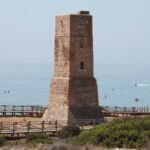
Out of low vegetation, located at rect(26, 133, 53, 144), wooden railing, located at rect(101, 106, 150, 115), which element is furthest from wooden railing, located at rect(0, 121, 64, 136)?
wooden railing, located at rect(101, 106, 150, 115)

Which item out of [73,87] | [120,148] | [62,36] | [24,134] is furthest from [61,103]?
[120,148]

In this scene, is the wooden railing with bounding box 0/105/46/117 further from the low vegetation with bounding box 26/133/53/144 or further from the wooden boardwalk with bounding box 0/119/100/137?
the low vegetation with bounding box 26/133/53/144

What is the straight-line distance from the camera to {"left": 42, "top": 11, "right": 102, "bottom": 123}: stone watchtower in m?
48.1

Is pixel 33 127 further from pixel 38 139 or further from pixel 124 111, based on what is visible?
pixel 124 111

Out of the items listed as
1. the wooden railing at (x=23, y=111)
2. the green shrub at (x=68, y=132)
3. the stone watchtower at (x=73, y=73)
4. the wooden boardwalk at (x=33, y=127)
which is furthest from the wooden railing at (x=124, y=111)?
the green shrub at (x=68, y=132)

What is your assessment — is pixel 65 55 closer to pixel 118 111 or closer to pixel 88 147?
pixel 118 111

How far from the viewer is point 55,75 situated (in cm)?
4903

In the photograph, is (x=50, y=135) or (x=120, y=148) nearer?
(x=120, y=148)

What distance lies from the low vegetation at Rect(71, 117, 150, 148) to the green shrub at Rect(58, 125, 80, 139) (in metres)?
5.24

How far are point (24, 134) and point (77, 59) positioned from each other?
982 centimetres

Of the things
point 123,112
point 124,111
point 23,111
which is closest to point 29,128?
point 23,111

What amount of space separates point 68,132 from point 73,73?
904 centimetres

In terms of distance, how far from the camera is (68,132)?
40.1m

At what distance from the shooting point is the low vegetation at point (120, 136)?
105 feet
